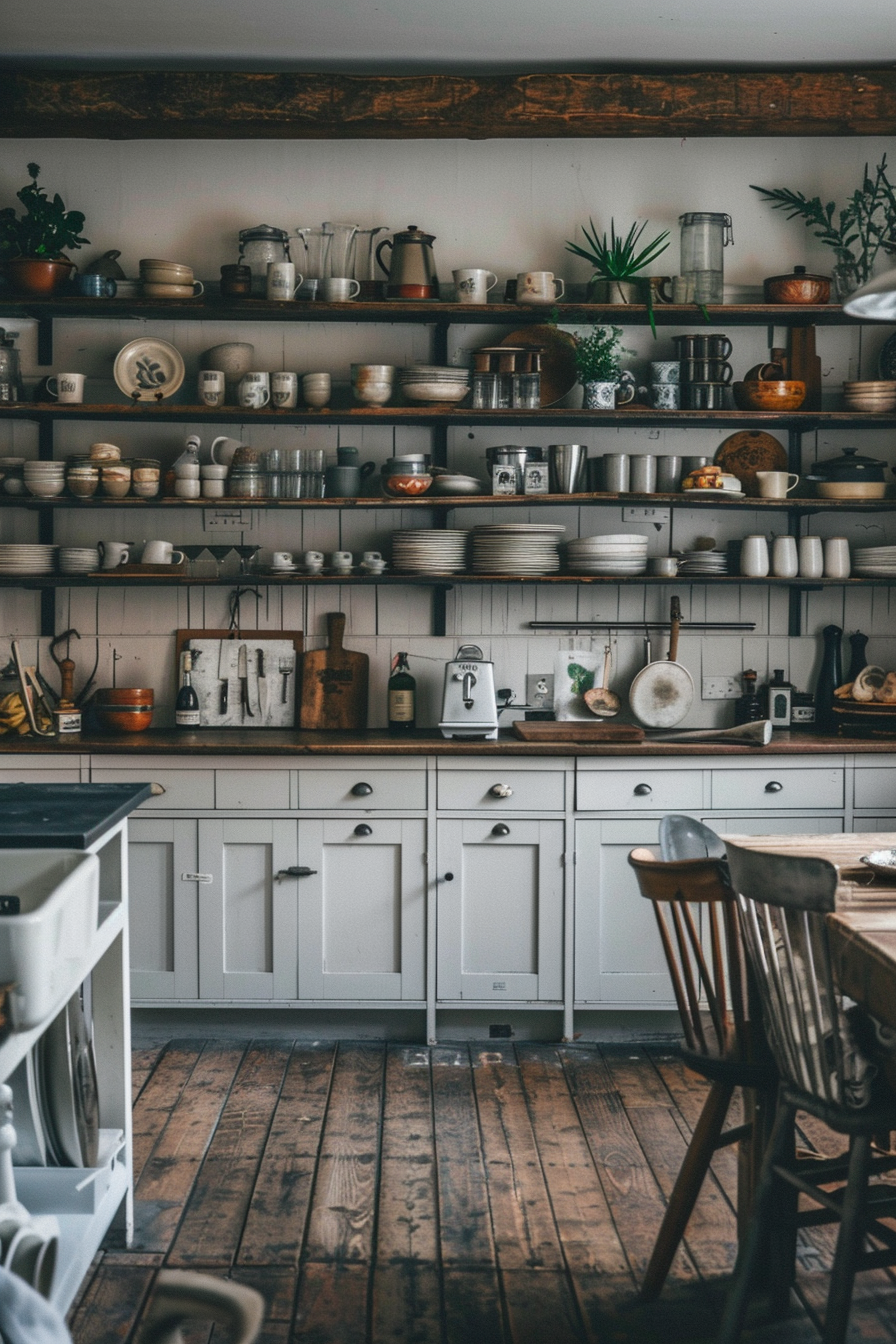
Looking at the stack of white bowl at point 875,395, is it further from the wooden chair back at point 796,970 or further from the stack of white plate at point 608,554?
the wooden chair back at point 796,970

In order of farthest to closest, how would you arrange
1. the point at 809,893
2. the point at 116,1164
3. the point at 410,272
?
1. the point at 410,272
2. the point at 116,1164
3. the point at 809,893

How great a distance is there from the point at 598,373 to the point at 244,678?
5.61 feet

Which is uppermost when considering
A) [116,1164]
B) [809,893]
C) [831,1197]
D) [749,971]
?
[809,893]

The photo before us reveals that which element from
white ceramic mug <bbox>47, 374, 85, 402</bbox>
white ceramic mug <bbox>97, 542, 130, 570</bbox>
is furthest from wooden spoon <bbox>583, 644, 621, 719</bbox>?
white ceramic mug <bbox>47, 374, 85, 402</bbox>

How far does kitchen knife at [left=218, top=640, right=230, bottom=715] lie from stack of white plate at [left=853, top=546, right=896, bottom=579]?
7.80ft

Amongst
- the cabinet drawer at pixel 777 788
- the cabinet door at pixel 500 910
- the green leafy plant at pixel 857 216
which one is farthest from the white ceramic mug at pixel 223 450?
the green leafy plant at pixel 857 216

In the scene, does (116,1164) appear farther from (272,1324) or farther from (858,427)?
(858,427)

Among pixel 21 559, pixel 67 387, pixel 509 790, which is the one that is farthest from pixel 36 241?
pixel 509 790

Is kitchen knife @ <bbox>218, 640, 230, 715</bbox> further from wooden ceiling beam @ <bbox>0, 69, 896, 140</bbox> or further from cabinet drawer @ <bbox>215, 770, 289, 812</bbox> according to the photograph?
wooden ceiling beam @ <bbox>0, 69, 896, 140</bbox>

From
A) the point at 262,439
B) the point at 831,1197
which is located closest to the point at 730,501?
the point at 262,439

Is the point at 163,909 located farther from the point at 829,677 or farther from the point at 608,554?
the point at 829,677

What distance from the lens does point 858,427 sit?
4.51 meters

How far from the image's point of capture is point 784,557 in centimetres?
432

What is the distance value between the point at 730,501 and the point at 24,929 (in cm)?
320
